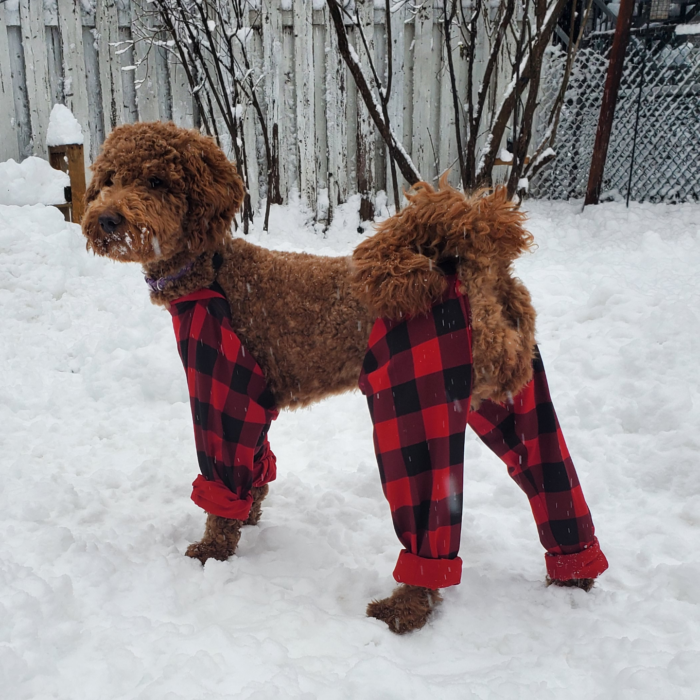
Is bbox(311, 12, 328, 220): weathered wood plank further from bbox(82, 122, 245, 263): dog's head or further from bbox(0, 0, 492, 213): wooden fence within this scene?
bbox(82, 122, 245, 263): dog's head

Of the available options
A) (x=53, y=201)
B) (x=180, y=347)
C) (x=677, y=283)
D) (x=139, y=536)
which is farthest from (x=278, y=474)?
(x=53, y=201)

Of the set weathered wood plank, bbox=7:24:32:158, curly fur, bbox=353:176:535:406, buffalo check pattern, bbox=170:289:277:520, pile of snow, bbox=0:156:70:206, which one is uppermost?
weathered wood plank, bbox=7:24:32:158

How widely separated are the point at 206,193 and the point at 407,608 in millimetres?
1704

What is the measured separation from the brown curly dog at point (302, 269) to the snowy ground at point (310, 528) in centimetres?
27

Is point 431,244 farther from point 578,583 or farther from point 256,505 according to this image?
point 256,505

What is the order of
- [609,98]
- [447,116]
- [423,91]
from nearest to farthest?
[609,98] < [423,91] < [447,116]

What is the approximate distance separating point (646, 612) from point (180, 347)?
1940 mm

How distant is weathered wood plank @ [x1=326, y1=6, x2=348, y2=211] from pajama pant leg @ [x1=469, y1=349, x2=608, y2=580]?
479 centimetres

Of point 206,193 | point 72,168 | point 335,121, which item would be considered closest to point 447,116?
point 335,121

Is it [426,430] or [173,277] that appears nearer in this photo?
[426,430]

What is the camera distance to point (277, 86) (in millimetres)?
6270

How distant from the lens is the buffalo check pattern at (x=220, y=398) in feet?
7.70

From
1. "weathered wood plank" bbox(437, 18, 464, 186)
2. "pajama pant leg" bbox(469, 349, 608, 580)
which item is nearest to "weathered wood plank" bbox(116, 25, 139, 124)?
"weathered wood plank" bbox(437, 18, 464, 186)

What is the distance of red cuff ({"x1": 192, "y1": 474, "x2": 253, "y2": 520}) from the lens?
2406mm
